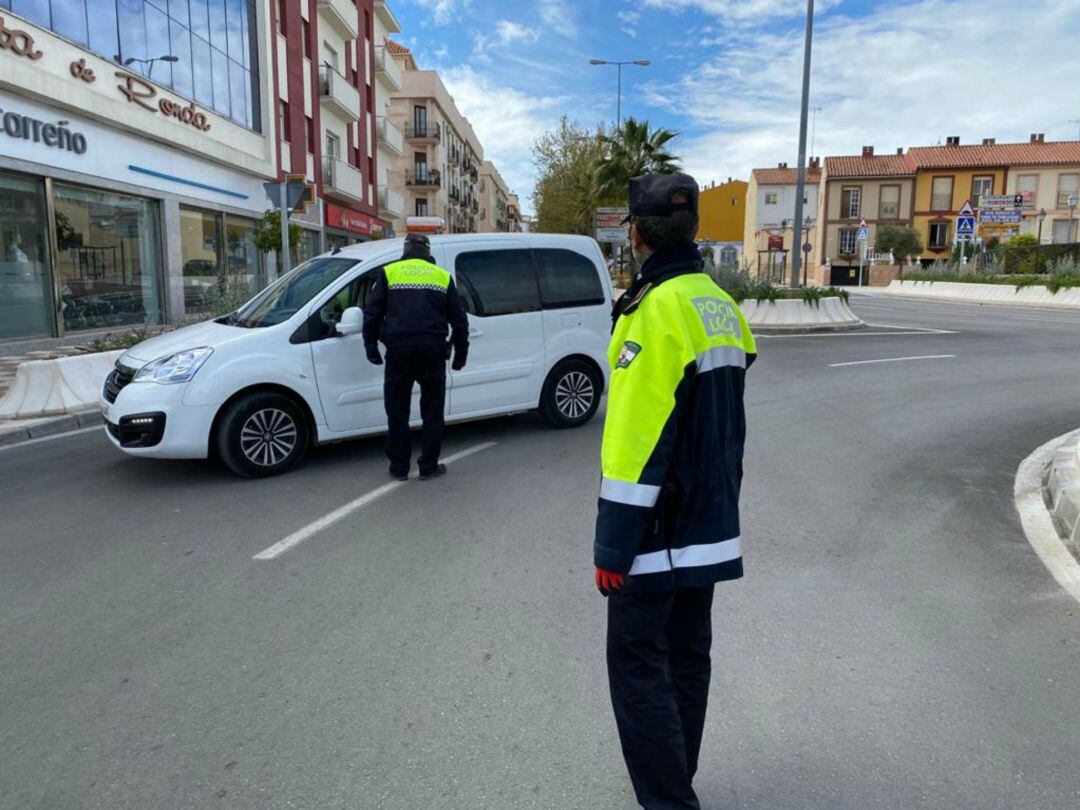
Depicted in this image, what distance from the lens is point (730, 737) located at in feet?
9.27

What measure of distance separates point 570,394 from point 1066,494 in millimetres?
4245

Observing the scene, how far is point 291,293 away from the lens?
22.2 ft

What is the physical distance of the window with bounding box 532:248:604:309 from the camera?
7.79 m

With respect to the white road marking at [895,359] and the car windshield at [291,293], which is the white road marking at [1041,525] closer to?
the car windshield at [291,293]

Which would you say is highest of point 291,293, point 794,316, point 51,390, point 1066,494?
point 291,293

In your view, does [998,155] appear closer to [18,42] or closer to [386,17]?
[386,17]

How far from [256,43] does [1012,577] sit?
25.1 meters

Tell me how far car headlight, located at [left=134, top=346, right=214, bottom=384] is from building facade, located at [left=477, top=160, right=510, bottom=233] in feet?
283

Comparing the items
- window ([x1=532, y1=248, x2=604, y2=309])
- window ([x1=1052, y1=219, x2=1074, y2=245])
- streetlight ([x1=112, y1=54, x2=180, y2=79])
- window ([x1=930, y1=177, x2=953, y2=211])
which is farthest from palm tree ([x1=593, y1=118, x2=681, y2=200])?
window ([x1=1052, y1=219, x2=1074, y2=245])

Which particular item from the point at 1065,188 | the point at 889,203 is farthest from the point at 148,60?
the point at 1065,188

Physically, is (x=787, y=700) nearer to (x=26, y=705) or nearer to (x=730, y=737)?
(x=730, y=737)

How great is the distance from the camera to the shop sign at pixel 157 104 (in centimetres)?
1675

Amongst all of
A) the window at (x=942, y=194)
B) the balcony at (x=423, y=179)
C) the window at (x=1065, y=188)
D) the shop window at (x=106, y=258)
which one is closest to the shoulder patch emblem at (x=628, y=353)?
the shop window at (x=106, y=258)

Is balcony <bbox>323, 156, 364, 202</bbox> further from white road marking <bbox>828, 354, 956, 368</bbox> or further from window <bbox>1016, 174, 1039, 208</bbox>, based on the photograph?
window <bbox>1016, 174, 1039, 208</bbox>
